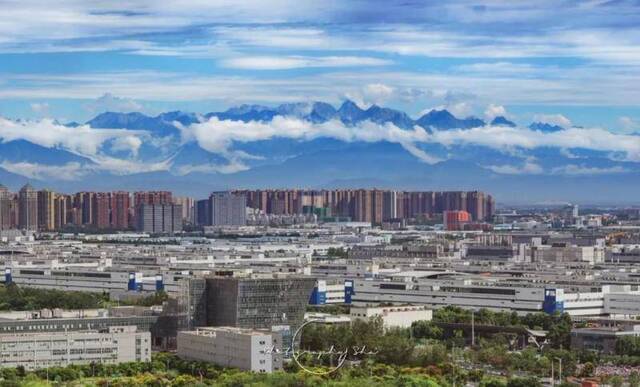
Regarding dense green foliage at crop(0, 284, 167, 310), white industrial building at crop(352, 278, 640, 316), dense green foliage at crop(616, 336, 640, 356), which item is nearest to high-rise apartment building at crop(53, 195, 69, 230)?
dense green foliage at crop(0, 284, 167, 310)

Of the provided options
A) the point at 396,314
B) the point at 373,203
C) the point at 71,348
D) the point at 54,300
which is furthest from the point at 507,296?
the point at 373,203

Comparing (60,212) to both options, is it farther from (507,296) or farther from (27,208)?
(507,296)

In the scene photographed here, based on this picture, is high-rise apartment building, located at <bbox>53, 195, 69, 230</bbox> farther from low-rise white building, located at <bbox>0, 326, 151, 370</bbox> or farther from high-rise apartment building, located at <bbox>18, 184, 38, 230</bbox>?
low-rise white building, located at <bbox>0, 326, 151, 370</bbox>

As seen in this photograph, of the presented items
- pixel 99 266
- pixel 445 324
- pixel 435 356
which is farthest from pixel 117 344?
pixel 99 266

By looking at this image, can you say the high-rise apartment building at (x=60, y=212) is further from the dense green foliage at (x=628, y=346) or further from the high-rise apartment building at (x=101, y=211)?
the dense green foliage at (x=628, y=346)

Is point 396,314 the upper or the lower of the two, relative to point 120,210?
lower

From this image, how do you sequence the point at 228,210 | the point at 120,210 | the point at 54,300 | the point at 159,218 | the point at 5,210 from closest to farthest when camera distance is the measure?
the point at 54,300, the point at 5,210, the point at 159,218, the point at 120,210, the point at 228,210

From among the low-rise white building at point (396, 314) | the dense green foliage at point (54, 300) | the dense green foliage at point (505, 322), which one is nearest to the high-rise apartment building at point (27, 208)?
the dense green foliage at point (54, 300)
